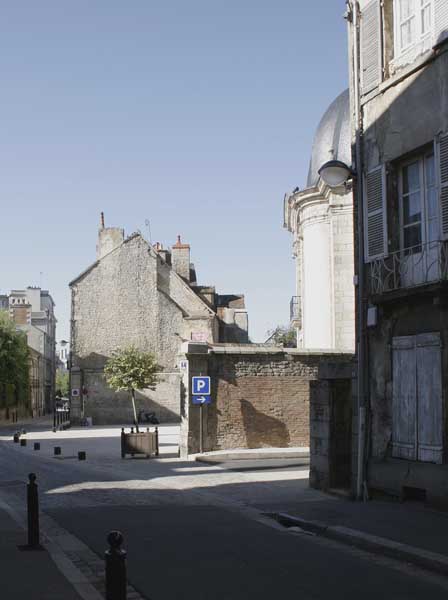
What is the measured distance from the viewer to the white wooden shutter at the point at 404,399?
12227 millimetres

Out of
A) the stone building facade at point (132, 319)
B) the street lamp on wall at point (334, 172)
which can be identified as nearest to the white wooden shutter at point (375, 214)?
the street lamp on wall at point (334, 172)

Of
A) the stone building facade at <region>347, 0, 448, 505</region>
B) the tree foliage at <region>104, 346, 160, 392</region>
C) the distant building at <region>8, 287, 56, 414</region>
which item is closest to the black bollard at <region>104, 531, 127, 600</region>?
the stone building facade at <region>347, 0, 448, 505</region>

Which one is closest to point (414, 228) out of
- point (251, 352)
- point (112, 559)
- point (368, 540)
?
point (368, 540)

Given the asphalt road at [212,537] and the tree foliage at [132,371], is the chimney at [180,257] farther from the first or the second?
the asphalt road at [212,537]

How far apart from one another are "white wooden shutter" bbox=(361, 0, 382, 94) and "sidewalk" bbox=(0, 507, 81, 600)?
8843mm

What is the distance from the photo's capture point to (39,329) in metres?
89.6

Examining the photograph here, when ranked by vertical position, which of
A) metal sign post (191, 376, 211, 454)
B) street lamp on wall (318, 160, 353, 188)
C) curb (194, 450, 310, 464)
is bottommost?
curb (194, 450, 310, 464)

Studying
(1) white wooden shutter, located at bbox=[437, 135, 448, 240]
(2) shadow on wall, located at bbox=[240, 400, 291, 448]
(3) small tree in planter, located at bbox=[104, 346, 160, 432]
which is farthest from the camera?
(3) small tree in planter, located at bbox=[104, 346, 160, 432]

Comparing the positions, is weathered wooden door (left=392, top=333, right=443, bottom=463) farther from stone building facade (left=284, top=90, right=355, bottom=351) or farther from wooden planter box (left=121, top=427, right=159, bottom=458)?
stone building facade (left=284, top=90, right=355, bottom=351)

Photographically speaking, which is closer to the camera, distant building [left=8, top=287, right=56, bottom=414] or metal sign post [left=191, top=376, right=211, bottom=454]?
metal sign post [left=191, top=376, right=211, bottom=454]

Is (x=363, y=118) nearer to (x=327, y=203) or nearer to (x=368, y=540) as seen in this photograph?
(x=368, y=540)

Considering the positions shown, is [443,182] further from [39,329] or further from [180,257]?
[39,329]

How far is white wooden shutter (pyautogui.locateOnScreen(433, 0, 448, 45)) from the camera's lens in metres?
11.7

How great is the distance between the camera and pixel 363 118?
13906mm
